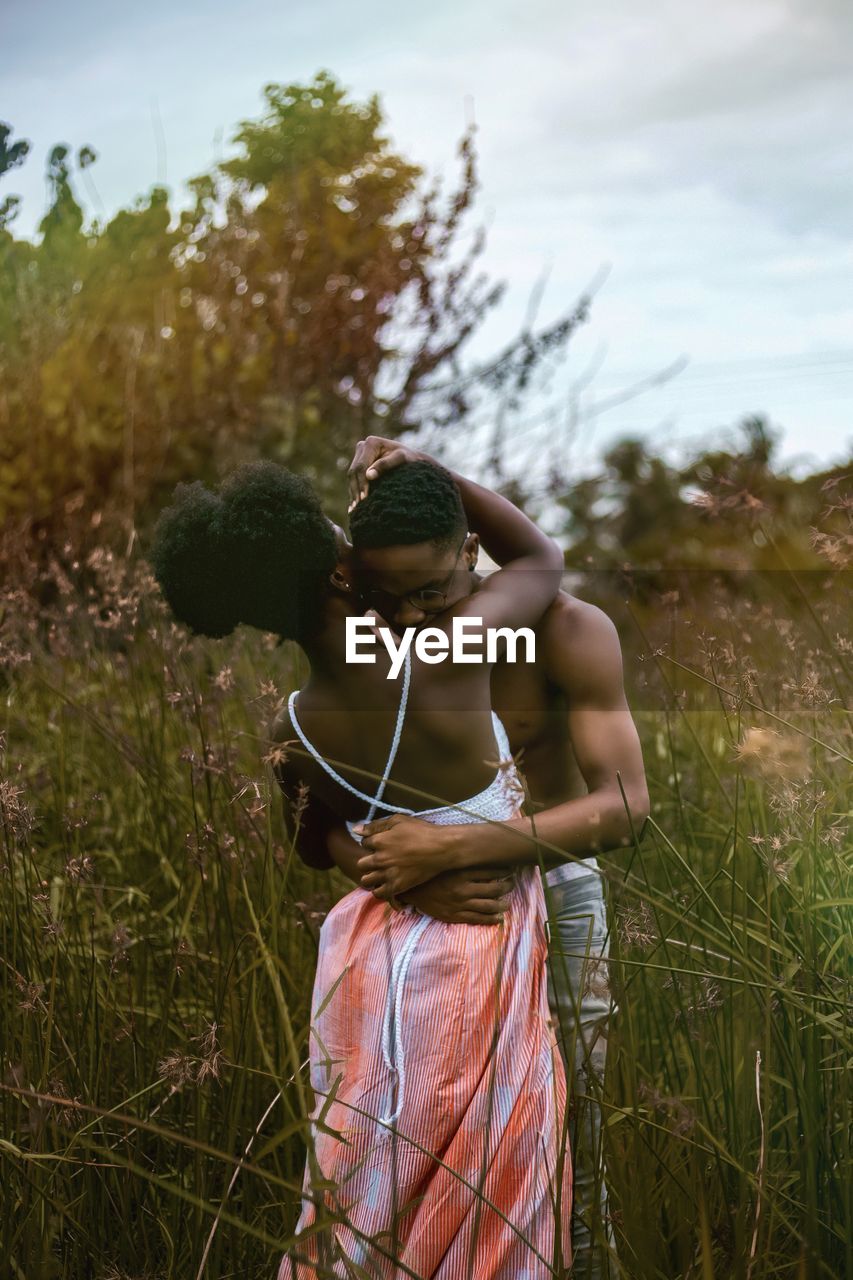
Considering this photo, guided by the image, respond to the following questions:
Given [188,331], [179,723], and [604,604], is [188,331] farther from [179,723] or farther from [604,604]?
[179,723]

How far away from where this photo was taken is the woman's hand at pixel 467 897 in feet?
5.55

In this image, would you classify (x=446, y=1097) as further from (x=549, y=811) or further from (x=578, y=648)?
(x=578, y=648)

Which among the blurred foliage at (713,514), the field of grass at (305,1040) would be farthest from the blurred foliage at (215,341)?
the field of grass at (305,1040)

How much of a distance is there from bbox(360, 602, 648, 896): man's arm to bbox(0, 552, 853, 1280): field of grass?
0.09 m

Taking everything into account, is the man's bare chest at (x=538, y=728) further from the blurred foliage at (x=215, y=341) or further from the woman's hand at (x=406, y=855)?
the blurred foliage at (x=215, y=341)

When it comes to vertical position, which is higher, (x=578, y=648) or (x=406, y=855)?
(x=578, y=648)

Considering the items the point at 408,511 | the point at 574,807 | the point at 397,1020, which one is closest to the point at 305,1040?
the point at 397,1020

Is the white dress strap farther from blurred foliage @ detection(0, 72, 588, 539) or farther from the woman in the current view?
blurred foliage @ detection(0, 72, 588, 539)

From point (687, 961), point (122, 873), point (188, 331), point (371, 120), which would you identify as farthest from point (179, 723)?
point (371, 120)

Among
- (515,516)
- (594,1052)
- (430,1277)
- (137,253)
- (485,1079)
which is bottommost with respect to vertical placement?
(430,1277)

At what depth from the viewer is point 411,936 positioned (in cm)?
172

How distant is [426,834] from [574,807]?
0.73ft

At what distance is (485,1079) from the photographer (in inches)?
64.3

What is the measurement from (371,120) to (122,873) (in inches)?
247
